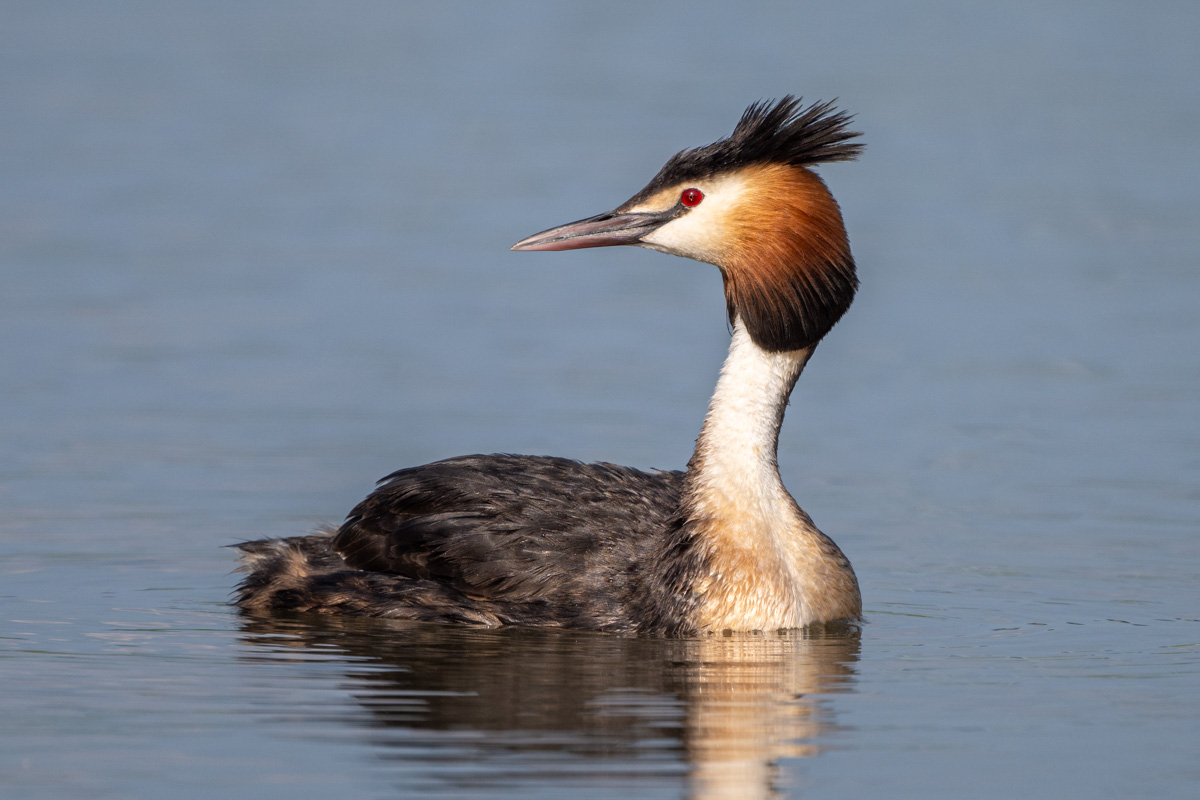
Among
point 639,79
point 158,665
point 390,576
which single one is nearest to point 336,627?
point 390,576

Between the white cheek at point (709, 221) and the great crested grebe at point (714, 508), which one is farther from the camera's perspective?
the white cheek at point (709, 221)

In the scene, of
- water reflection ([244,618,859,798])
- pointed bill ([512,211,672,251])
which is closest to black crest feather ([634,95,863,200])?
pointed bill ([512,211,672,251])

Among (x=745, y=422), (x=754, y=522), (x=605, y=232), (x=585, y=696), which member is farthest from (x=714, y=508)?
(x=585, y=696)

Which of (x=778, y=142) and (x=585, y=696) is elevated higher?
(x=778, y=142)

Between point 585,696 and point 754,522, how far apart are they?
1.71 meters

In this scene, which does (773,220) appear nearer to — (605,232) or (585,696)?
(605,232)

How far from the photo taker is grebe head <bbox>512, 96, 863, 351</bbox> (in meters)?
10.2

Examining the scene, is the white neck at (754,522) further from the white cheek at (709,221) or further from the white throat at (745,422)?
the white cheek at (709,221)

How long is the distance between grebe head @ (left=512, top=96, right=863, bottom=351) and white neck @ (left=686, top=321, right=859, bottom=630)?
0.21 metres

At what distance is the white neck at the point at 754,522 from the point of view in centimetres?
1010

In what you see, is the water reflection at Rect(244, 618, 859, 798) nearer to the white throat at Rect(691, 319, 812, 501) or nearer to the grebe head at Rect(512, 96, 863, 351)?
the white throat at Rect(691, 319, 812, 501)

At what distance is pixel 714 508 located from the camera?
10.2 m

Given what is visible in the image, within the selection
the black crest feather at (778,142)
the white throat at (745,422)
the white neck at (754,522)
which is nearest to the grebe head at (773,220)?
the black crest feather at (778,142)

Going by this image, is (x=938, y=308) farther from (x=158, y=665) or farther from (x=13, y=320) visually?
(x=158, y=665)
